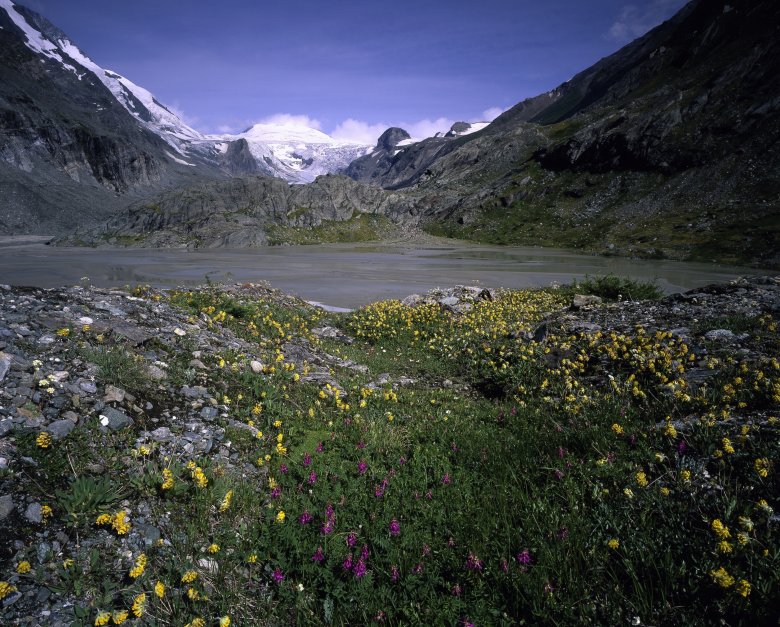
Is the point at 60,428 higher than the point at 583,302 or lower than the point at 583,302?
higher

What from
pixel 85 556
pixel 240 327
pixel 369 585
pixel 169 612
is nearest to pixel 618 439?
pixel 369 585

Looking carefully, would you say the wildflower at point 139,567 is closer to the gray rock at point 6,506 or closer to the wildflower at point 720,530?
the gray rock at point 6,506

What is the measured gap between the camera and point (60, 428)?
179 inches

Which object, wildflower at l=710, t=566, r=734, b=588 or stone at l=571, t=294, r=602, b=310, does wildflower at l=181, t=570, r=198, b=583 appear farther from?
stone at l=571, t=294, r=602, b=310

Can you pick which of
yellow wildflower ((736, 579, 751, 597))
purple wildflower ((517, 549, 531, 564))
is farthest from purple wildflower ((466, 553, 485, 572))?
yellow wildflower ((736, 579, 751, 597))

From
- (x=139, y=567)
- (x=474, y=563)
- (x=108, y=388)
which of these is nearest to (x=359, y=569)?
(x=474, y=563)

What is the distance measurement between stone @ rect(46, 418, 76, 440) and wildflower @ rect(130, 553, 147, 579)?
77.6 inches

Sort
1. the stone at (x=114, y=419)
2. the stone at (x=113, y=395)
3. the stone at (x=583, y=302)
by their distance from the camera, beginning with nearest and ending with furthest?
the stone at (x=114, y=419), the stone at (x=113, y=395), the stone at (x=583, y=302)

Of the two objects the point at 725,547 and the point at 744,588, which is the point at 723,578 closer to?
the point at 744,588

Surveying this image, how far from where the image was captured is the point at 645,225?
79625 mm

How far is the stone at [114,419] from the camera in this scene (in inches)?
Answer: 194

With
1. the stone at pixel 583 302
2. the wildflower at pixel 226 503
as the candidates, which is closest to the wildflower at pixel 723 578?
the wildflower at pixel 226 503

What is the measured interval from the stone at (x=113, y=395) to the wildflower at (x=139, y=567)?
8.36 ft

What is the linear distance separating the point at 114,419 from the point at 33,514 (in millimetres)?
1504
